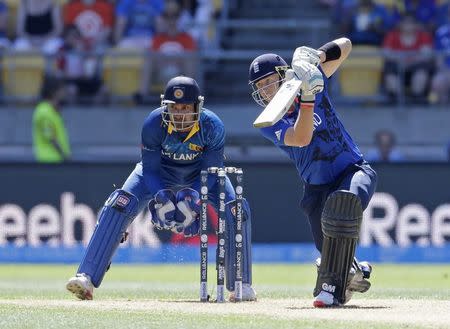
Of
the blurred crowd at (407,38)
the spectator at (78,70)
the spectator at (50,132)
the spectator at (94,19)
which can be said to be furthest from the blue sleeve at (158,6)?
the spectator at (50,132)

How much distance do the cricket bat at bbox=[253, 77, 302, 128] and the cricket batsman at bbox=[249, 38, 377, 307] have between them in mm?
78

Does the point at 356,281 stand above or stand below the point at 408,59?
below

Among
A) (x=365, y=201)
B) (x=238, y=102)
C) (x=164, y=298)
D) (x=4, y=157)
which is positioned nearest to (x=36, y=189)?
(x=4, y=157)

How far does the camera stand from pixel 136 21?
61.0ft

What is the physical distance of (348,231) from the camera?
26.9 ft

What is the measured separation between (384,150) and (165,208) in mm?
8380

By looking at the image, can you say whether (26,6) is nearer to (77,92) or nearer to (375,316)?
(77,92)

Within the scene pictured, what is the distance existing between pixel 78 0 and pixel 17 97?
181 cm

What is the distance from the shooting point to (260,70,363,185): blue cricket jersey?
8570 millimetres

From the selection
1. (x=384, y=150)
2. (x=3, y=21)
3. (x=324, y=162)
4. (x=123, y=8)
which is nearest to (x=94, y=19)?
(x=123, y=8)

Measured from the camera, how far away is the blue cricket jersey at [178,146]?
8906 mm

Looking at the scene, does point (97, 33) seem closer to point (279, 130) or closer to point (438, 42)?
point (438, 42)

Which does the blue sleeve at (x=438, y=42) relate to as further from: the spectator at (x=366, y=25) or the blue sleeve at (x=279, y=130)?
the blue sleeve at (x=279, y=130)

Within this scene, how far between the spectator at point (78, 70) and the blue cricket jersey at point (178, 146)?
28.6 ft
